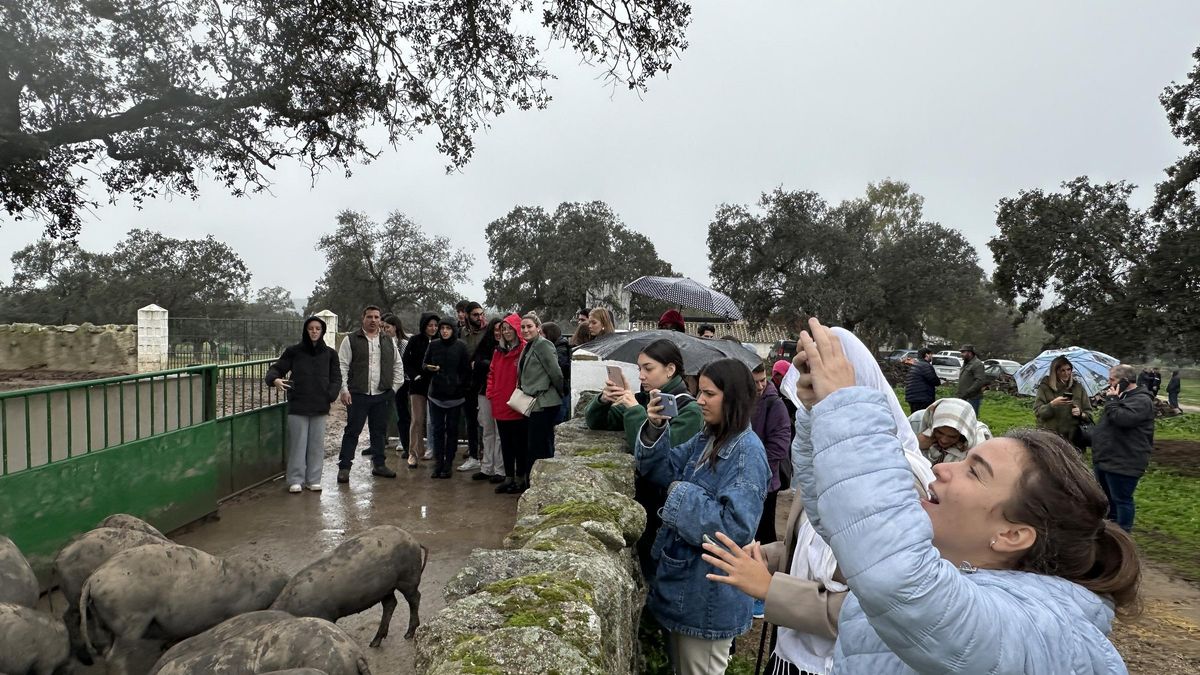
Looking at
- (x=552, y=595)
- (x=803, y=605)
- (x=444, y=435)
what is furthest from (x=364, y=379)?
(x=803, y=605)

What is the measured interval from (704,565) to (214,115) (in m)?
8.20

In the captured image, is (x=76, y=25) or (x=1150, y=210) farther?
(x=1150, y=210)

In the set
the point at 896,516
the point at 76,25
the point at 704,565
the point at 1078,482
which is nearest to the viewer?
the point at 896,516

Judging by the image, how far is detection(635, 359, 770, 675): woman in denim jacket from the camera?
271 centimetres

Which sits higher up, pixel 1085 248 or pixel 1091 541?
pixel 1085 248

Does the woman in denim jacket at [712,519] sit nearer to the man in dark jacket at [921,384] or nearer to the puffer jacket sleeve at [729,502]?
the puffer jacket sleeve at [729,502]

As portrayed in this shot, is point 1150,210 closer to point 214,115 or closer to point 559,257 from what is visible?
point 214,115

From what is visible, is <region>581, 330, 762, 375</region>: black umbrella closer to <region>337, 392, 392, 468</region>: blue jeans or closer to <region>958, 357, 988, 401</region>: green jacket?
<region>337, 392, 392, 468</region>: blue jeans

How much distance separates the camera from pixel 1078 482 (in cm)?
123

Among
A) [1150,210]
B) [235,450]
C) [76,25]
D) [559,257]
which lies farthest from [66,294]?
[1150,210]

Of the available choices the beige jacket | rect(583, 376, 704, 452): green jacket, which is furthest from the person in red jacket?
the beige jacket

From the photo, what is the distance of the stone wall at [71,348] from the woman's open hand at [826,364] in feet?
70.5

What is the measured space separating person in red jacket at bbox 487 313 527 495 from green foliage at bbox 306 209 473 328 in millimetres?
28030

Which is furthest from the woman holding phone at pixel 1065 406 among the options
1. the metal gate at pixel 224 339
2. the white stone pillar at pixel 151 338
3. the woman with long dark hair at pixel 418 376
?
the white stone pillar at pixel 151 338
